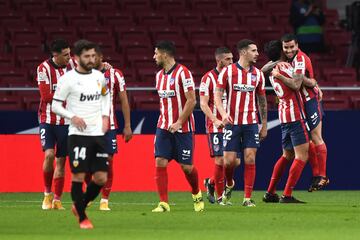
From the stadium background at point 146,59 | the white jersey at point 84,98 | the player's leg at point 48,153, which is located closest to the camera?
the white jersey at point 84,98

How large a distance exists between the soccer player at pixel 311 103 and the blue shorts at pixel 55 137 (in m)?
3.26

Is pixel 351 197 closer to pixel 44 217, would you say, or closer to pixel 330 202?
pixel 330 202

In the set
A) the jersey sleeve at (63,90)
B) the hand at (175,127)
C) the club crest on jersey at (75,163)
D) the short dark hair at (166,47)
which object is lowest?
the club crest on jersey at (75,163)

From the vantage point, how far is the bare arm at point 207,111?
50.9 feet

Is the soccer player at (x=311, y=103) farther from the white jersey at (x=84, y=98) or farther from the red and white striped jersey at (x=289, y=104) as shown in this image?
the white jersey at (x=84, y=98)

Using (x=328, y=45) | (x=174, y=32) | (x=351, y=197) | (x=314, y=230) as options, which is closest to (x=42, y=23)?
(x=174, y=32)

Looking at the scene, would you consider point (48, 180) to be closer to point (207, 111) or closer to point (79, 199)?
point (207, 111)

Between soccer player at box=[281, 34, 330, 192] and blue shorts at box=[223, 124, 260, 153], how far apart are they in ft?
3.77

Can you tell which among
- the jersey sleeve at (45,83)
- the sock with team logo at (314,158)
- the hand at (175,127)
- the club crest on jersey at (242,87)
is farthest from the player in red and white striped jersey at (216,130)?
the jersey sleeve at (45,83)

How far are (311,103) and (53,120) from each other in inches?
146

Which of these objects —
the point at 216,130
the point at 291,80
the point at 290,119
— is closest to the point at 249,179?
the point at 290,119

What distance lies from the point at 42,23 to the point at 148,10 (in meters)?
2.55

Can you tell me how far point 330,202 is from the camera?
1764 centimetres

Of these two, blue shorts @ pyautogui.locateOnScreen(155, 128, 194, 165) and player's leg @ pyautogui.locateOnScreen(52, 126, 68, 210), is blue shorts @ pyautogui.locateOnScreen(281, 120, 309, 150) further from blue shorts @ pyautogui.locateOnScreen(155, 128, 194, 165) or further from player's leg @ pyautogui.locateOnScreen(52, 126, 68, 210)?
player's leg @ pyautogui.locateOnScreen(52, 126, 68, 210)
